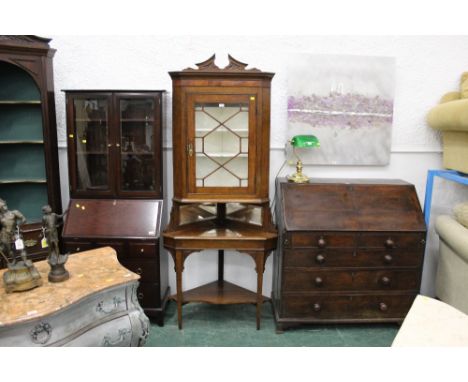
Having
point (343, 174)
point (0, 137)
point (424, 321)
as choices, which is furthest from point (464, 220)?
point (0, 137)

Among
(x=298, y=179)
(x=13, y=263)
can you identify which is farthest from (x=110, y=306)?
(x=298, y=179)

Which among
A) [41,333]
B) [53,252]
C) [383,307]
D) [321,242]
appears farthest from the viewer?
[383,307]

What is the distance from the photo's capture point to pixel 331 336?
2816 mm

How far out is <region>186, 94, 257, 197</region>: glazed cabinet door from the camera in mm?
2672

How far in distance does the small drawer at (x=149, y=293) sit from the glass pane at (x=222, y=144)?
888 millimetres

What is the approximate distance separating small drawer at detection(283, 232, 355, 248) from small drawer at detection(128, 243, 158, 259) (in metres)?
1.00

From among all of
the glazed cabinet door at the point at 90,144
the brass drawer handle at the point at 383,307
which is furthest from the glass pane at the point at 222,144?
the brass drawer handle at the point at 383,307

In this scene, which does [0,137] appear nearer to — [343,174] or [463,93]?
[343,174]

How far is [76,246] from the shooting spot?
278 cm

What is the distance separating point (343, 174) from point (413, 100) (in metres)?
0.87

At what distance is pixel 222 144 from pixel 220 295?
1.26 metres

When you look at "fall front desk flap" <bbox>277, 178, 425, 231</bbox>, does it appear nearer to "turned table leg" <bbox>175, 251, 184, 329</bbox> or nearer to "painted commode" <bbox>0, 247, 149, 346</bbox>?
"turned table leg" <bbox>175, 251, 184, 329</bbox>

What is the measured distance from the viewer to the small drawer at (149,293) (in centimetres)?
285

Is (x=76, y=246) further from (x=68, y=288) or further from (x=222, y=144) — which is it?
(x=222, y=144)
